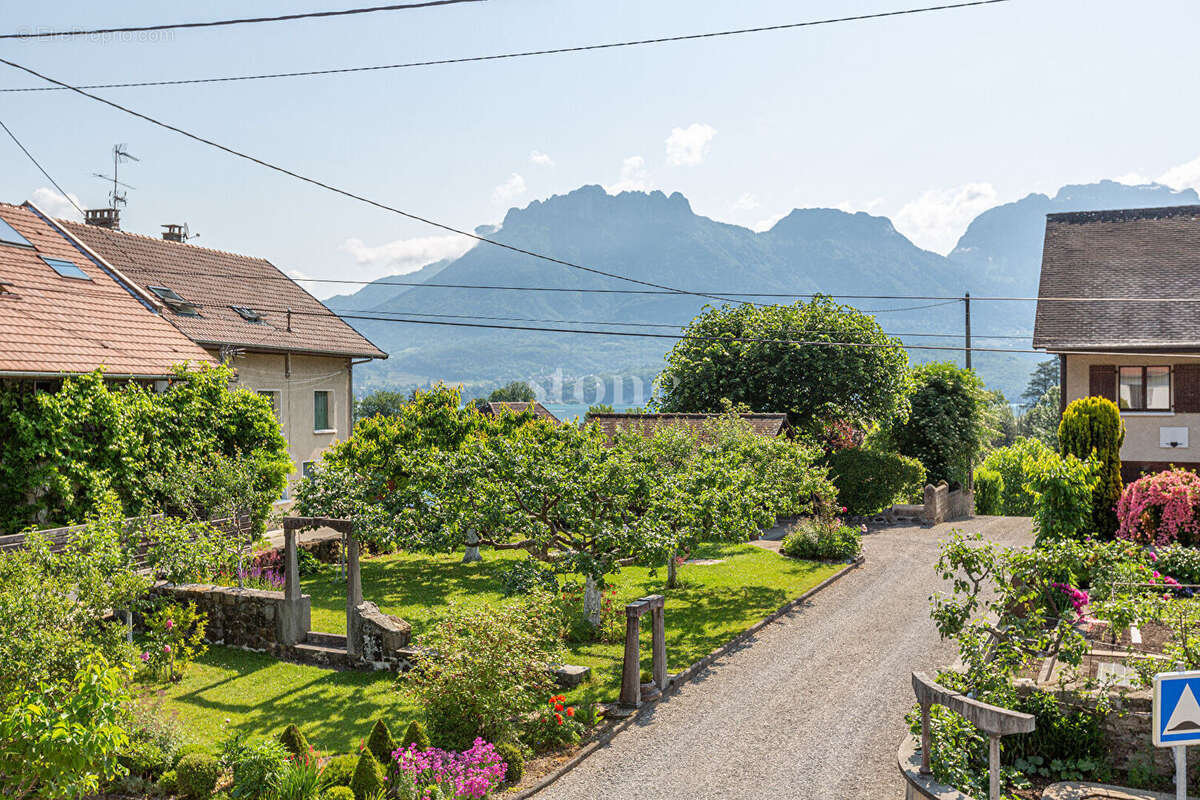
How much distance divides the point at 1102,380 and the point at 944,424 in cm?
1370

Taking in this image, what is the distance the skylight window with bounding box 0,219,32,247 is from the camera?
21.9 m

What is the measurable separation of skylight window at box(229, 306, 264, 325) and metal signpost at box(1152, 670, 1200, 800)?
2962cm

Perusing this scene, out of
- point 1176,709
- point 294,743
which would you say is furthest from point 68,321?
point 1176,709

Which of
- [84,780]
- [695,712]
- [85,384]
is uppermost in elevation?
[85,384]

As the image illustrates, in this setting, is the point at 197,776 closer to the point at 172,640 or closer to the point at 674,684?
the point at 172,640

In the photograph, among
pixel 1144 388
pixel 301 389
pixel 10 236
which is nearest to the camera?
pixel 10 236

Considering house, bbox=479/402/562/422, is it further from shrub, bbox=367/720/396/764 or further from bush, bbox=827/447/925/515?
shrub, bbox=367/720/396/764

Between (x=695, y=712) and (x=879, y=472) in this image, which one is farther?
(x=879, y=472)

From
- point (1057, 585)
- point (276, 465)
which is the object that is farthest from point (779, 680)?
point (276, 465)

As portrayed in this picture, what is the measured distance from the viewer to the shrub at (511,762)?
10.2 metres

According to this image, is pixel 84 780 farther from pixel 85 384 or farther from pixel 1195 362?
pixel 1195 362

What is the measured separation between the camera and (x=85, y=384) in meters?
18.1

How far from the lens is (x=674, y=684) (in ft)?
44.7

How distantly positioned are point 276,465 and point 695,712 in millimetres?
13870
